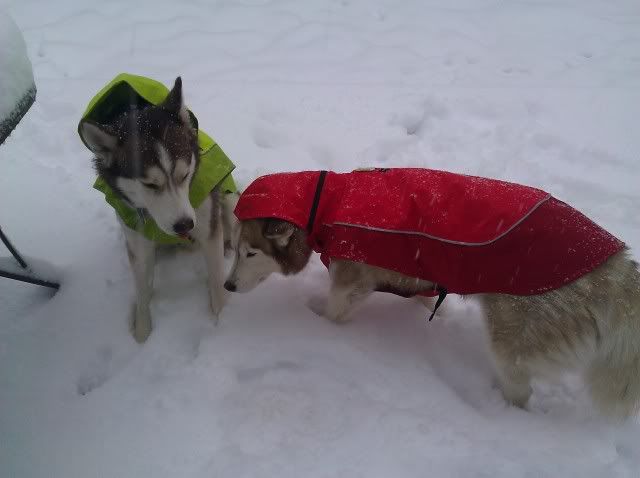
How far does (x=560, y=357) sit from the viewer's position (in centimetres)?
210

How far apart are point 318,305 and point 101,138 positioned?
1.68m

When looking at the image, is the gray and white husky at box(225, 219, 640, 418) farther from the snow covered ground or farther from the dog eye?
the dog eye

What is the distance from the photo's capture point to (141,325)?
271cm

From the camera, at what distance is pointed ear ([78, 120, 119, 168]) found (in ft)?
6.89

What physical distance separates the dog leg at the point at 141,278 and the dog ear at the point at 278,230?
773 millimetres

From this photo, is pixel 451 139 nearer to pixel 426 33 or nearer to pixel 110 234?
pixel 426 33

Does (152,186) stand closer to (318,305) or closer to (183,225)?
(183,225)

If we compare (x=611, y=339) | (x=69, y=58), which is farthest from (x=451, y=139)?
(x=69, y=58)

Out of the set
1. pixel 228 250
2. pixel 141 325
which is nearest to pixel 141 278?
pixel 141 325

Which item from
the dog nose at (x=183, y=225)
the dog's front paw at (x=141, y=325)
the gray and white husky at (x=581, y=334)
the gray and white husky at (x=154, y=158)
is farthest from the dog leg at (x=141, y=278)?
the gray and white husky at (x=581, y=334)

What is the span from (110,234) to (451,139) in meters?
3.08

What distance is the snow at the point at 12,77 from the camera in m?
1.93

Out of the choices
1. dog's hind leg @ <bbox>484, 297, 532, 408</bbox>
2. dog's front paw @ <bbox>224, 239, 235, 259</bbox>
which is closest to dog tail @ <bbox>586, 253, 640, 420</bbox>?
dog's hind leg @ <bbox>484, 297, 532, 408</bbox>

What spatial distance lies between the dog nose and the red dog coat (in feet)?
1.10
